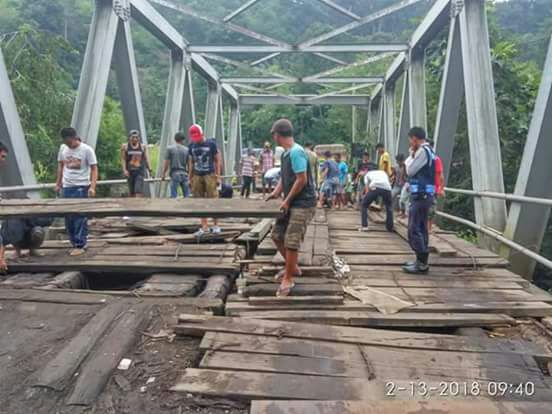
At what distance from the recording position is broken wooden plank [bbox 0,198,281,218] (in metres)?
4.30

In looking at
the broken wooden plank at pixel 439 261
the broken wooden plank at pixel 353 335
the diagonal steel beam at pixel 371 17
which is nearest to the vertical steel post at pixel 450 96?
the diagonal steel beam at pixel 371 17

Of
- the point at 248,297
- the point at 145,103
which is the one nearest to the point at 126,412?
the point at 248,297

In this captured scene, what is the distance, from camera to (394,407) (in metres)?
2.17

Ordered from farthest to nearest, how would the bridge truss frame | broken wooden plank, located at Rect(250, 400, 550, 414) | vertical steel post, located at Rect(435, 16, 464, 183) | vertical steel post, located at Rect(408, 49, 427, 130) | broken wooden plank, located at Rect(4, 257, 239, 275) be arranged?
1. vertical steel post, located at Rect(408, 49, 427, 130)
2. vertical steel post, located at Rect(435, 16, 464, 183)
3. the bridge truss frame
4. broken wooden plank, located at Rect(4, 257, 239, 275)
5. broken wooden plank, located at Rect(250, 400, 550, 414)

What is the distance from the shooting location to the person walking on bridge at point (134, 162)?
26.1 feet

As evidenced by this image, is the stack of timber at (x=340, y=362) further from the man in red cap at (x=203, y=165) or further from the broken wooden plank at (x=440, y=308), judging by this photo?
the man in red cap at (x=203, y=165)

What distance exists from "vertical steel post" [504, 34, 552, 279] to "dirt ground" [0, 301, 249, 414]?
13.5 ft

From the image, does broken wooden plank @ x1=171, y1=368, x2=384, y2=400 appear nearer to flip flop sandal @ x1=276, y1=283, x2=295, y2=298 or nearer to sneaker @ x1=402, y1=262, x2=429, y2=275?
flip flop sandal @ x1=276, y1=283, x2=295, y2=298

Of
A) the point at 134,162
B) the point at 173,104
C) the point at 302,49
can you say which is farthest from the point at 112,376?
the point at 302,49

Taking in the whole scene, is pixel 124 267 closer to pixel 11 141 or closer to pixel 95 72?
pixel 11 141

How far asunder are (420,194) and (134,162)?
5.38 metres

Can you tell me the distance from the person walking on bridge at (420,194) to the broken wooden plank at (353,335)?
68.5 inches

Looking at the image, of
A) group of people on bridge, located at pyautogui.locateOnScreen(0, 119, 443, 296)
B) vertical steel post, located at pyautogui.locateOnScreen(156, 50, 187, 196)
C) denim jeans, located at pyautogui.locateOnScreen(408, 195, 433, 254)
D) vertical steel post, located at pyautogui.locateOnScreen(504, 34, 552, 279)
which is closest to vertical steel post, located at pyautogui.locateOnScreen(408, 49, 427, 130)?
group of people on bridge, located at pyautogui.locateOnScreen(0, 119, 443, 296)

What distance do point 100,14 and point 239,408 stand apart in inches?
304
